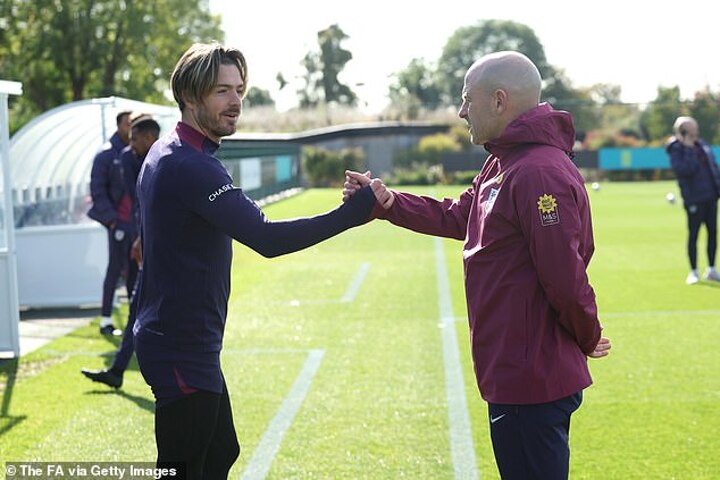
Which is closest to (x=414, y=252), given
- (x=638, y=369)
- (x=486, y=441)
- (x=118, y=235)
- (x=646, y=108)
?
(x=118, y=235)

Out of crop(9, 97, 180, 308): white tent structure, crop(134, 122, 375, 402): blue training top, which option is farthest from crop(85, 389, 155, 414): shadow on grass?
crop(9, 97, 180, 308): white tent structure

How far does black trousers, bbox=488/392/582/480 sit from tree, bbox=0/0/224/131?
43646mm

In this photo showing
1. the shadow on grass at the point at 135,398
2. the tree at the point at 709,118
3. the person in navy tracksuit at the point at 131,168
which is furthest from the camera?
the tree at the point at 709,118

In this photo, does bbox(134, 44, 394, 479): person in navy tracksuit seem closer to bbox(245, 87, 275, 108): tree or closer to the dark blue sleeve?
the dark blue sleeve

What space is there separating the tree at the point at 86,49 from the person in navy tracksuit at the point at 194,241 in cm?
4299

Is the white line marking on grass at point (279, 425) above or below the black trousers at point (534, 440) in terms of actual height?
below

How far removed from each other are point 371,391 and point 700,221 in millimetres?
7545

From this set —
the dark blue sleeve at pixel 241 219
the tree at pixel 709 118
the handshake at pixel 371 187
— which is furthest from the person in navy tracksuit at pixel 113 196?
the tree at pixel 709 118

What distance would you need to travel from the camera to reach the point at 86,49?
157 feet

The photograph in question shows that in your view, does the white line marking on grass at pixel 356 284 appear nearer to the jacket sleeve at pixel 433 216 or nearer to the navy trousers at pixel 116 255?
the navy trousers at pixel 116 255

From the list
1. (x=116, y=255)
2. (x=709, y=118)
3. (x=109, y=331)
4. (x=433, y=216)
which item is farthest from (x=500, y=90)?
(x=709, y=118)

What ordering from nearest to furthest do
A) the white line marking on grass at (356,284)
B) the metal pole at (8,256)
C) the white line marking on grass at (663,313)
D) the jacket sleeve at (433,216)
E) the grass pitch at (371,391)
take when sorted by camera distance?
the jacket sleeve at (433,216) → the grass pitch at (371,391) → the metal pole at (8,256) → the white line marking on grass at (663,313) → the white line marking on grass at (356,284)

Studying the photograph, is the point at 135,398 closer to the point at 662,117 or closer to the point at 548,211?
the point at 548,211

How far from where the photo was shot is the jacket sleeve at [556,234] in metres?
3.53
